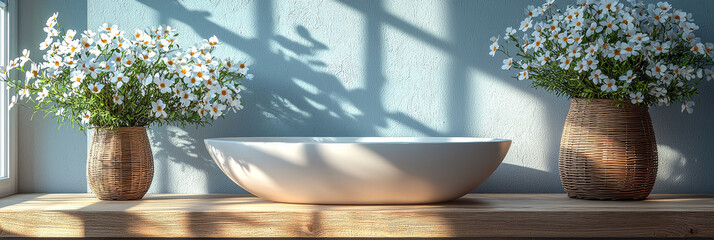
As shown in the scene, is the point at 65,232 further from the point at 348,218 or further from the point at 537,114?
the point at 537,114

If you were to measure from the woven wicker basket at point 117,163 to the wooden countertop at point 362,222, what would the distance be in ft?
0.50

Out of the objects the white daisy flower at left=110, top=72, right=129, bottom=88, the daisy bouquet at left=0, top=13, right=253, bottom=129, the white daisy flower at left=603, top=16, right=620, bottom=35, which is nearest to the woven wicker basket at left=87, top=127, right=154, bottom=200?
the daisy bouquet at left=0, top=13, right=253, bottom=129

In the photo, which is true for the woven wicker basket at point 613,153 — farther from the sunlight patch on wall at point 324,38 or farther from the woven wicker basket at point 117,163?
the woven wicker basket at point 117,163

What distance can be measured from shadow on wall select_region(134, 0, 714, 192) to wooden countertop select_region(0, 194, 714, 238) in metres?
0.41

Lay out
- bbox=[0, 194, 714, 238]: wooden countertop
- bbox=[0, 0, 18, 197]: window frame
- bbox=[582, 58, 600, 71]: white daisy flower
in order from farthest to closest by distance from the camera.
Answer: bbox=[0, 0, 18, 197]: window frame → bbox=[582, 58, 600, 71]: white daisy flower → bbox=[0, 194, 714, 238]: wooden countertop

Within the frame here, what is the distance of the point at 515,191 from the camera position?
1751 millimetres

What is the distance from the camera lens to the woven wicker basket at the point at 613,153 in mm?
1508

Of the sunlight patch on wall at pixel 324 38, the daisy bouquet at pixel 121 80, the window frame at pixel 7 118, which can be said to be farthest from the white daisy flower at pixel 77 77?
the sunlight patch on wall at pixel 324 38

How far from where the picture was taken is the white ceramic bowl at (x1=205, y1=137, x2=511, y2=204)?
4.43 ft

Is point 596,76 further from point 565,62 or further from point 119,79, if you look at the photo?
point 119,79

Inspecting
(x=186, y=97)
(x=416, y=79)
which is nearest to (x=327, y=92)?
(x=416, y=79)

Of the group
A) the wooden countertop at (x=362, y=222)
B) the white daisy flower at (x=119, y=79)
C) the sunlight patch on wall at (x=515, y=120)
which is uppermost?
the white daisy flower at (x=119, y=79)

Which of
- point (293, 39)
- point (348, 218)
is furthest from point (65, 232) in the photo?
point (293, 39)

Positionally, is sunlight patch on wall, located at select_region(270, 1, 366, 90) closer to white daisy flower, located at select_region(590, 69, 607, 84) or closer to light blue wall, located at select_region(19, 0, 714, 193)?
light blue wall, located at select_region(19, 0, 714, 193)
